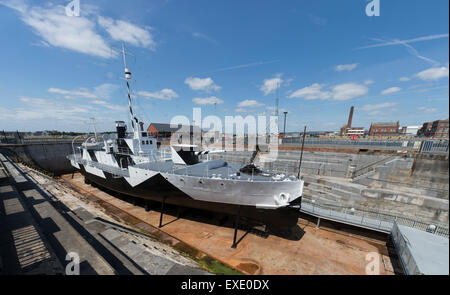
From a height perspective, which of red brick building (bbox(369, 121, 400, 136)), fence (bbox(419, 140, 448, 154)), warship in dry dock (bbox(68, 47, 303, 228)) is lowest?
warship in dry dock (bbox(68, 47, 303, 228))

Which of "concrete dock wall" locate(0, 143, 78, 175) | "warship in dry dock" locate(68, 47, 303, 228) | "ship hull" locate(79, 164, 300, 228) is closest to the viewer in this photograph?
"warship in dry dock" locate(68, 47, 303, 228)

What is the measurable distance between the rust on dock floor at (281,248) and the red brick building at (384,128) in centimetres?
6495

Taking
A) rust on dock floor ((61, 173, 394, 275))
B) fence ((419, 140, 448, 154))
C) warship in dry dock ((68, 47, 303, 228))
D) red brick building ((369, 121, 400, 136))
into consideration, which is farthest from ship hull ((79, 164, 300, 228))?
red brick building ((369, 121, 400, 136))

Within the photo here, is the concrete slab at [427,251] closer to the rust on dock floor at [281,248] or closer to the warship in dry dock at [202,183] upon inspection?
the rust on dock floor at [281,248]

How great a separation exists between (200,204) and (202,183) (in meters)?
1.93

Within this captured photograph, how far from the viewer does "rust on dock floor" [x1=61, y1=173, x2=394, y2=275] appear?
7.16 metres

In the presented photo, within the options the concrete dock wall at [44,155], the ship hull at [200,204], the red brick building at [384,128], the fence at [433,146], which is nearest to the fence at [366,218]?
the ship hull at [200,204]

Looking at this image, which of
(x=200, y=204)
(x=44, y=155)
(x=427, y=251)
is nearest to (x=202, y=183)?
(x=200, y=204)

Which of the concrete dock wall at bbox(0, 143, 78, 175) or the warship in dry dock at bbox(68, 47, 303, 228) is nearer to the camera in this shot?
the warship in dry dock at bbox(68, 47, 303, 228)

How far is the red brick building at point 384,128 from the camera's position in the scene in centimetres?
5144

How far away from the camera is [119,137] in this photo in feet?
45.3

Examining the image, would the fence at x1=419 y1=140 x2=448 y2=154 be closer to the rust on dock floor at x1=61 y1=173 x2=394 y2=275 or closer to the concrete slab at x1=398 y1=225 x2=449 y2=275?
the concrete slab at x1=398 y1=225 x2=449 y2=275

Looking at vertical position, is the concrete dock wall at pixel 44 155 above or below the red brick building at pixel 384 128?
below

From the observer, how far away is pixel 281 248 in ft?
27.4
